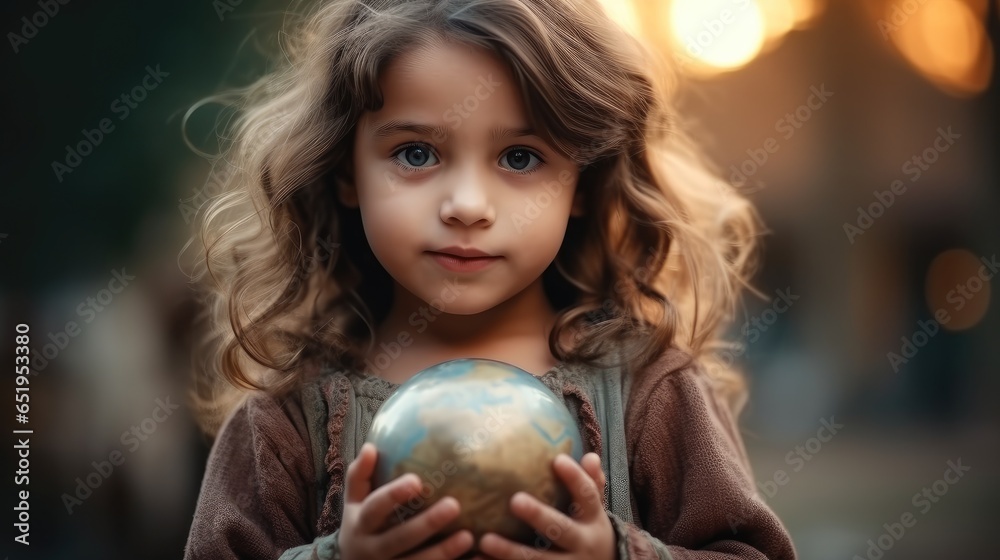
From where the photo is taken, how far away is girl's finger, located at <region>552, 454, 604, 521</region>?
1.67 meters

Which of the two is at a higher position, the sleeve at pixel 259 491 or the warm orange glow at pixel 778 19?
the warm orange glow at pixel 778 19

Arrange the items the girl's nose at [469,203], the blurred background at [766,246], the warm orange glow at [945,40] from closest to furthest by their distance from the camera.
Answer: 1. the girl's nose at [469,203]
2. the blurred background at [766,246]
3. the warm orange glow at [945,40]

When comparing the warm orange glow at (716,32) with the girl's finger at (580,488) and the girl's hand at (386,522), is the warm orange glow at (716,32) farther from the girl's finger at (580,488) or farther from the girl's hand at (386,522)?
the girl's hand at (386,522)

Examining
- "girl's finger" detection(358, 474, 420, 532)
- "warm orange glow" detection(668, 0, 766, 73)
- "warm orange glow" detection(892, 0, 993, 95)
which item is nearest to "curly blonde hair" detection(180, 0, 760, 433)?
"girl's finger" detection(358, 474, 420, 532)

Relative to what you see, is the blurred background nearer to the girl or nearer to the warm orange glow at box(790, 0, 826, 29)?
the warm orange glow at box(790, 0, 826, 29)

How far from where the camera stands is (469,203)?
1.93 m

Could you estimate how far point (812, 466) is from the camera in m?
7.20

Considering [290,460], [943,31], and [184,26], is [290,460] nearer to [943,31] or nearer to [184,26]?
[184,26]

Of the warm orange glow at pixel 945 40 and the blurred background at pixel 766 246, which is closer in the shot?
the blurred background at pixel 766 246

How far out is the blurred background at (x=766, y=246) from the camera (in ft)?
15.1

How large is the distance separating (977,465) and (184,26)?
19.9 ft

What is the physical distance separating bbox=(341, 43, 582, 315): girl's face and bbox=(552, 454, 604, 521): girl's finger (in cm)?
50

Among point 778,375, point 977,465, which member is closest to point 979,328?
point 977,465

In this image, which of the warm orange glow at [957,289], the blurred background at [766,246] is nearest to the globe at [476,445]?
the blurred background at [766,246]
